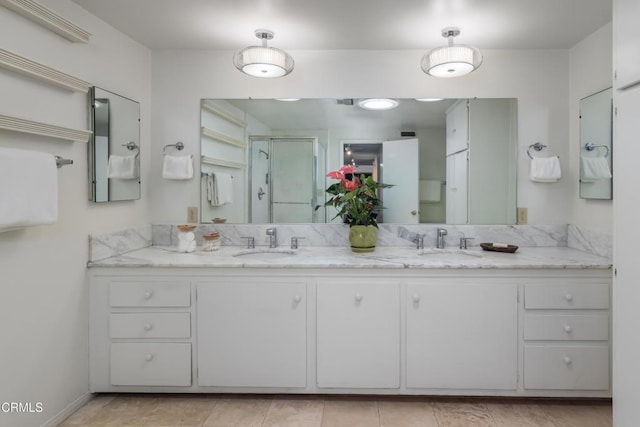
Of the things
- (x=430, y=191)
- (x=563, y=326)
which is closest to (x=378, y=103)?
(x=430, y=191)

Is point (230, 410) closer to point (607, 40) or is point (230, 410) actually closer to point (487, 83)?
point (487, 83)

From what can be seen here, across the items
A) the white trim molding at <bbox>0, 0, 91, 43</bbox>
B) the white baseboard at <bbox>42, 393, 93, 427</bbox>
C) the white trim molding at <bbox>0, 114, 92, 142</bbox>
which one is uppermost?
the white trim molding at <bbox>0, 0, 91, 43</bbox>

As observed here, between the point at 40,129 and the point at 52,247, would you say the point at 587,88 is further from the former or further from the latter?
Answer: the point at 52,247

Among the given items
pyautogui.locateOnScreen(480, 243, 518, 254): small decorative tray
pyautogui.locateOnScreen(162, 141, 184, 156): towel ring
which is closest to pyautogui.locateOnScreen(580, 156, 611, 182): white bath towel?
pyautogui.locateOnScreen(480, 243, 518, 254): small decorative tray

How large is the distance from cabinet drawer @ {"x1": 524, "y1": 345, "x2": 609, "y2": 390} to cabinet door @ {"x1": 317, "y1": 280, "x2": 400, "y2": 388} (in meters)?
0.74

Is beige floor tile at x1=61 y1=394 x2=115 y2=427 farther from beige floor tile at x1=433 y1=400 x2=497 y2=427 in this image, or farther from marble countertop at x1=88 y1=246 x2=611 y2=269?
beige floor tile at x1=433 y1=400 x2=497 y2=427

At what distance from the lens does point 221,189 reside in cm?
269

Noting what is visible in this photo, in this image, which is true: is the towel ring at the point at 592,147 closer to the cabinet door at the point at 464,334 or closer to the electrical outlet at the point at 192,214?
the cabinet door at the point at 464,334

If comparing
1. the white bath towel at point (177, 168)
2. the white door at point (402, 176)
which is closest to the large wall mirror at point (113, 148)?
the white bath towel at point (177, 168)

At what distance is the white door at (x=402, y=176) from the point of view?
2641 mm

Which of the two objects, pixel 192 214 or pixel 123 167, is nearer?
pixel 123 167

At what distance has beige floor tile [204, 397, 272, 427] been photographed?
6.31ft

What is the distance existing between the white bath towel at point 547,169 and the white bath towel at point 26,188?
2.80 m

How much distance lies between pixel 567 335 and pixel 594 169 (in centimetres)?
104
